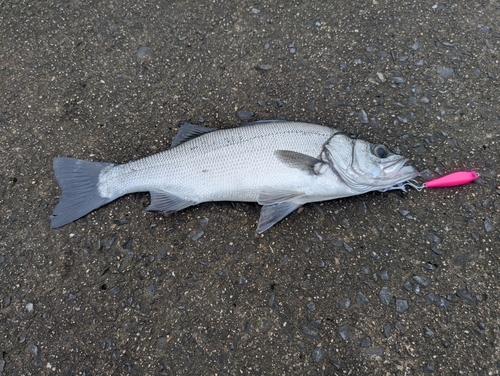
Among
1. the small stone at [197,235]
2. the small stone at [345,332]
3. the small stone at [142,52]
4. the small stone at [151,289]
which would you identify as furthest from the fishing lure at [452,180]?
the small stone at [142,52]

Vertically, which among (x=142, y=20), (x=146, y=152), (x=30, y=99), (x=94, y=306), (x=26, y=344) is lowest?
(x=26, y=344)

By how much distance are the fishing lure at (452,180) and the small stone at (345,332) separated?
122 cm

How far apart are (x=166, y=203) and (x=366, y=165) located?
5.16 feet

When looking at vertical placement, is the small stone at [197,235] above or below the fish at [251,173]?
below

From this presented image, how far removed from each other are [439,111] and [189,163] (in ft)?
7.21

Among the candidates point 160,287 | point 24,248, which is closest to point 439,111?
point 160,287

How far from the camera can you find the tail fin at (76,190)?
296 cm

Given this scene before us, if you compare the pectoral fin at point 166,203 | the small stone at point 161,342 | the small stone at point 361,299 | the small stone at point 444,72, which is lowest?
the small stone at point 161,342

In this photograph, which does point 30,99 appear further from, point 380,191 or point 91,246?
point 380,191

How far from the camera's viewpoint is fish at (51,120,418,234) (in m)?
2.83

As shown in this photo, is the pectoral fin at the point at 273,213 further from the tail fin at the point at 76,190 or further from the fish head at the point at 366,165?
the tail fin at the point at 76,190

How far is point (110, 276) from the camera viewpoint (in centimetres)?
287

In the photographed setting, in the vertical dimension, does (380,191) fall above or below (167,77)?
below

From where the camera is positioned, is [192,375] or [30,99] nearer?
[192,375]
